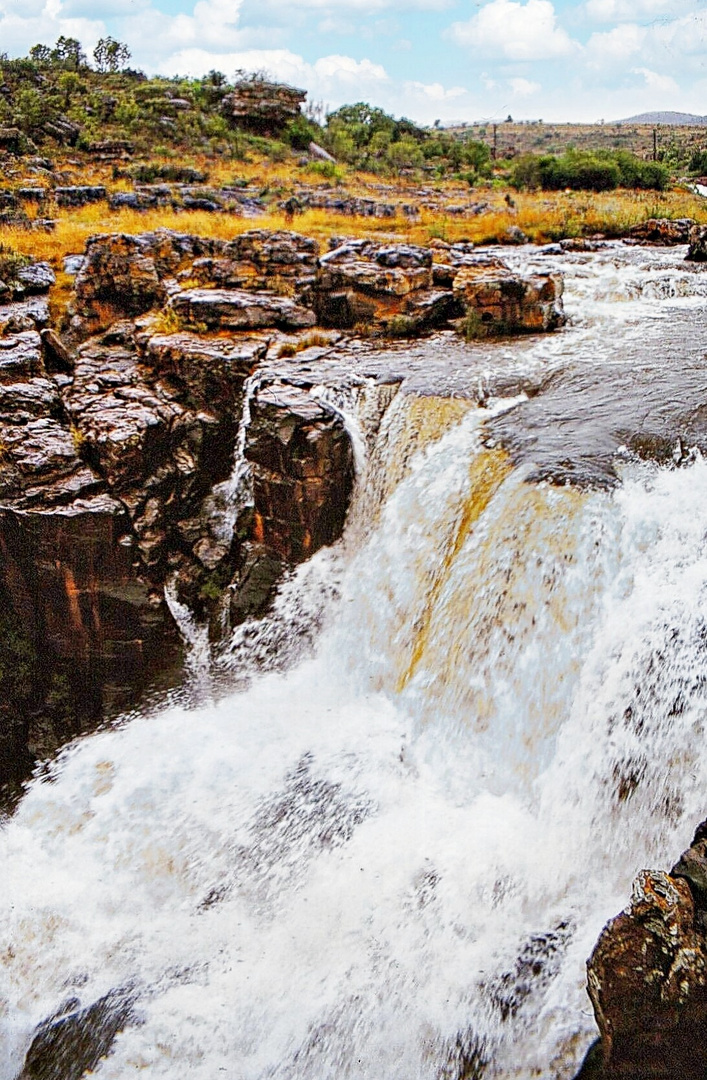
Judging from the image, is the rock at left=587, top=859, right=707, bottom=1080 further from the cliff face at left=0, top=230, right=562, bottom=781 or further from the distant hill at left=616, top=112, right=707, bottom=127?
the distant hill at left=616, top=112, right=707, bottom=127

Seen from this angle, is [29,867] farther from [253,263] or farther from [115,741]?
[253,263]

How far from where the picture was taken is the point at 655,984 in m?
3.79

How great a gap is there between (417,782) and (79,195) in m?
18.8

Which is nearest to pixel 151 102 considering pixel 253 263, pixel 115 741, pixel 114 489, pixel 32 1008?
pixel 253 263

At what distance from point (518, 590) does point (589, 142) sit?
174ft

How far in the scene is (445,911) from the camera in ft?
17.3

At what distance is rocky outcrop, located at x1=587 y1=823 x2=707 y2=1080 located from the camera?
374cm

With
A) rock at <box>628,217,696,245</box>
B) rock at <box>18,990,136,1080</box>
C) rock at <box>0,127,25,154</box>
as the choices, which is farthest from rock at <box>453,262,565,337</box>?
rock at <box>0,127,25,154</box>

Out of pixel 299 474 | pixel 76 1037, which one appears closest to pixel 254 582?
pixel 299 474

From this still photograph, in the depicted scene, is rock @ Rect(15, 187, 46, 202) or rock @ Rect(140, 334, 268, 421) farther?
A: rock @ Rect(15, 187, 46, 202)

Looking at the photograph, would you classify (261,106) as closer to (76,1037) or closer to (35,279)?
(35,279)

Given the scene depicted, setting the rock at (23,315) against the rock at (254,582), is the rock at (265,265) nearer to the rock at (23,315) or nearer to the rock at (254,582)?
the rock at (23,315)

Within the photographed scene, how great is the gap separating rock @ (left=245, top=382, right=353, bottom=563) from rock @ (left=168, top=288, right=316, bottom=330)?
2.63m

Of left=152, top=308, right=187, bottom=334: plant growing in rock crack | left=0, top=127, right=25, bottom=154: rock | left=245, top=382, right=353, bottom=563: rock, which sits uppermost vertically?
left=0, top=127, right=25, bottom=154: rock
